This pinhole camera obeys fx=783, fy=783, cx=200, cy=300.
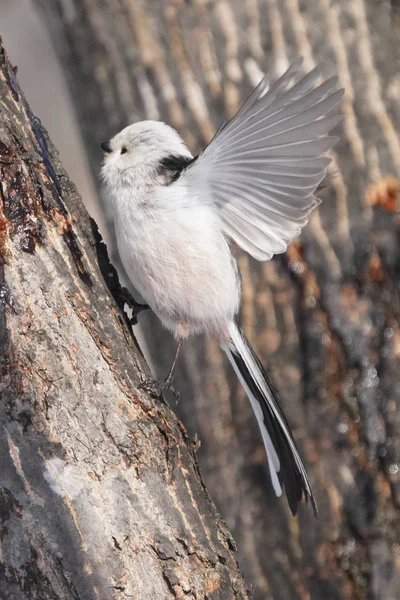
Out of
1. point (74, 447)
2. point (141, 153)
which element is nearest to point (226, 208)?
point (141, 153)

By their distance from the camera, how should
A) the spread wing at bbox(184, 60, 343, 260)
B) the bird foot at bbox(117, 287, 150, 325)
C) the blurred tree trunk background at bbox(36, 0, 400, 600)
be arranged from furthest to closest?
the blurred tree trunk background at bbox(36, 0, 400, 600) → the bird foot at bbox(117, 287, 150, 325) → the spread wing at bbox(184, 60, 343, 260)

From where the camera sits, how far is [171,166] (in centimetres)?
268

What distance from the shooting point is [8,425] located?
6.21 ft

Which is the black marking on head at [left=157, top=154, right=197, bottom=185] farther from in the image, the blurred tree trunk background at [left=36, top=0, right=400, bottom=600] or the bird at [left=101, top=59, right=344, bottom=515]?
the blurred tree trunk background at [left=36, top=0, right=400, bottom=600]

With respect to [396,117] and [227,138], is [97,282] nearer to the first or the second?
[227,138]

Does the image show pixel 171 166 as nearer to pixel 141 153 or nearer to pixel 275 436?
pixel 141 153

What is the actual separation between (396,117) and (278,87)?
1.16 m

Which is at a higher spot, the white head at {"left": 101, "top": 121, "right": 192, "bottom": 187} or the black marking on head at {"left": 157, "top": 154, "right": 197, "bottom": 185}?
the white head at {"left": 101, "top": 121, "right": 192, "bottom": 187}

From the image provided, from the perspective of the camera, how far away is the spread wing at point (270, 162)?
2.16m

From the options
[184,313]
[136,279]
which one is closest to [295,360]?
[184,313]

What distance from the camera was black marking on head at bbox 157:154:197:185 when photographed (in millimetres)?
2637


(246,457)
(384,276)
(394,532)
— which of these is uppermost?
(384,276)

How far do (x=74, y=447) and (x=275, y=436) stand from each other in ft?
3.43

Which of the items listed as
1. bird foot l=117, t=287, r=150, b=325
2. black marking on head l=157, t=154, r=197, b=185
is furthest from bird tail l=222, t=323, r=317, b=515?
black marking on head l=157, t=154, r=197, b=185
